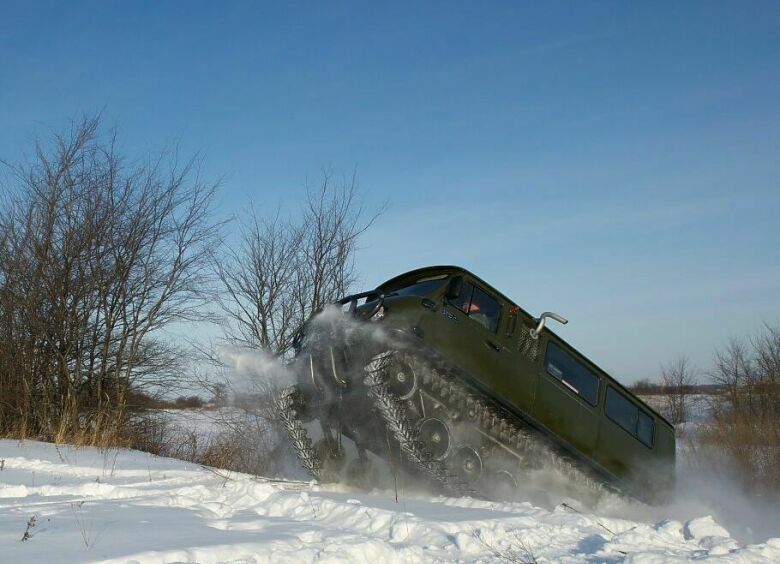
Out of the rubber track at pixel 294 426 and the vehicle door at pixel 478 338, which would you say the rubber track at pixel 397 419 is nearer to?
the vehicle door at pixel 478 338

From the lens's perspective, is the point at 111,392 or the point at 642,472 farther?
the point at 111,392

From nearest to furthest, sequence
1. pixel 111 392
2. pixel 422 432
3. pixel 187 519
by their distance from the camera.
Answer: pixel 187 519, pixel 422 432, pixel 111 392

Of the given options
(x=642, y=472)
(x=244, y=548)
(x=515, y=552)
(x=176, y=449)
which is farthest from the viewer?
(x=176, y=449)

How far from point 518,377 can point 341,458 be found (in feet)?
8.76

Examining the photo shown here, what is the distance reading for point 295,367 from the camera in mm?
9320

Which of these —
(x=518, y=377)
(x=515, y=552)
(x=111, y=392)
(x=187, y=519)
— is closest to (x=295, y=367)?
(x=518, y=377)

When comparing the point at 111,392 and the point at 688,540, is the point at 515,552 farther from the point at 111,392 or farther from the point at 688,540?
the point at 111,392

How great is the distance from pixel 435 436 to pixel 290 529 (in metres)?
3.19

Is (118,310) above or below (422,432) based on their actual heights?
above

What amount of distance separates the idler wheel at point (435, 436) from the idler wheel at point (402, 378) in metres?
0.46

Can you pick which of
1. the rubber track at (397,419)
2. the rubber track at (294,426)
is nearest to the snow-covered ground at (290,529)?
the rubber track at (397,419)

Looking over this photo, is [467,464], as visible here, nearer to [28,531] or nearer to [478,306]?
[478,306]

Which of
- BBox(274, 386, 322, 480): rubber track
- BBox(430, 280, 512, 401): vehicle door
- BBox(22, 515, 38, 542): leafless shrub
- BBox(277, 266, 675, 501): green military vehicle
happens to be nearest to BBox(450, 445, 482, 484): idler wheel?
BBox(277, 266, 675, 501): green military vehicle

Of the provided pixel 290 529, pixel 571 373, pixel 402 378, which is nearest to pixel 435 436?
pixel 402 378
